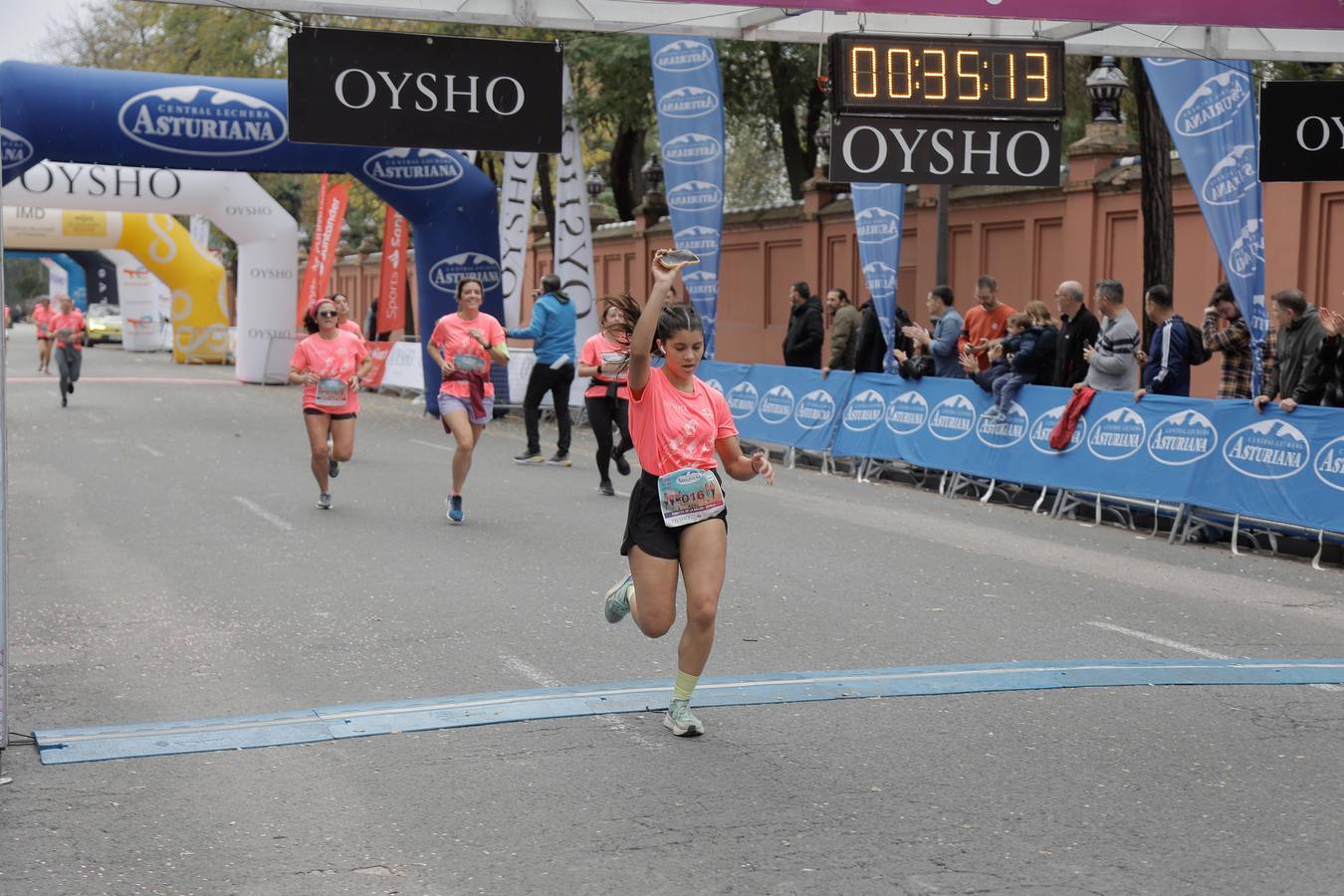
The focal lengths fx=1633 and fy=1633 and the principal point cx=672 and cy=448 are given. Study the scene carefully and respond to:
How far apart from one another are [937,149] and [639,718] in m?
6.36

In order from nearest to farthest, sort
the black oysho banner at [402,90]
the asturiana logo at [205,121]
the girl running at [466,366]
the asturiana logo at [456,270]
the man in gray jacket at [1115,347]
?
the black oysho banner at [402,90] < the girl running at [466,366] < the man in gray jacket at [1115,347] < the asturiana logo at [205,121] < the asturiana logo at [456,270]

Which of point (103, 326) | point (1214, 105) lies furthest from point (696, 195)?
point (103, 326)

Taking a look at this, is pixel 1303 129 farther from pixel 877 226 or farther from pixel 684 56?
pixel 684 56

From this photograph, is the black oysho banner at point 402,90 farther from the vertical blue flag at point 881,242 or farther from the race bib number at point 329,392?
the vertical blue flag at point 881,242

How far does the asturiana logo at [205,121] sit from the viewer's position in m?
21.4

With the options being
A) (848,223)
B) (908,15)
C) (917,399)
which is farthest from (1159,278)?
(848,223)

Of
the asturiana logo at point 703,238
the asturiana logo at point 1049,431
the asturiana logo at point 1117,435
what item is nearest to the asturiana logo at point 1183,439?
the asturiana logo at point 1117,435

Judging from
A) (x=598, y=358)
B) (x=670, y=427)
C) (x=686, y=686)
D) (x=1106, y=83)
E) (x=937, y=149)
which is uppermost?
(x=1106, y=83)

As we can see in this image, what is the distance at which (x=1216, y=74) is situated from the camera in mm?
13656

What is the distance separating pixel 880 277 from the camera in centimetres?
1834

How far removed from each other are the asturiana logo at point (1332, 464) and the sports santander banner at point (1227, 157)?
68.2 inches

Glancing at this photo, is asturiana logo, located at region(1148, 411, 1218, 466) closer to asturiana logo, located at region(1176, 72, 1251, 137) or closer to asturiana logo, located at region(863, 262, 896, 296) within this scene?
asturiana logo, located at region(1176, 72, 1251, 137)

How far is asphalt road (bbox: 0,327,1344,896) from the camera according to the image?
4.84m

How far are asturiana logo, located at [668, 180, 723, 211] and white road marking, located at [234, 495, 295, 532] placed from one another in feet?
27.0
